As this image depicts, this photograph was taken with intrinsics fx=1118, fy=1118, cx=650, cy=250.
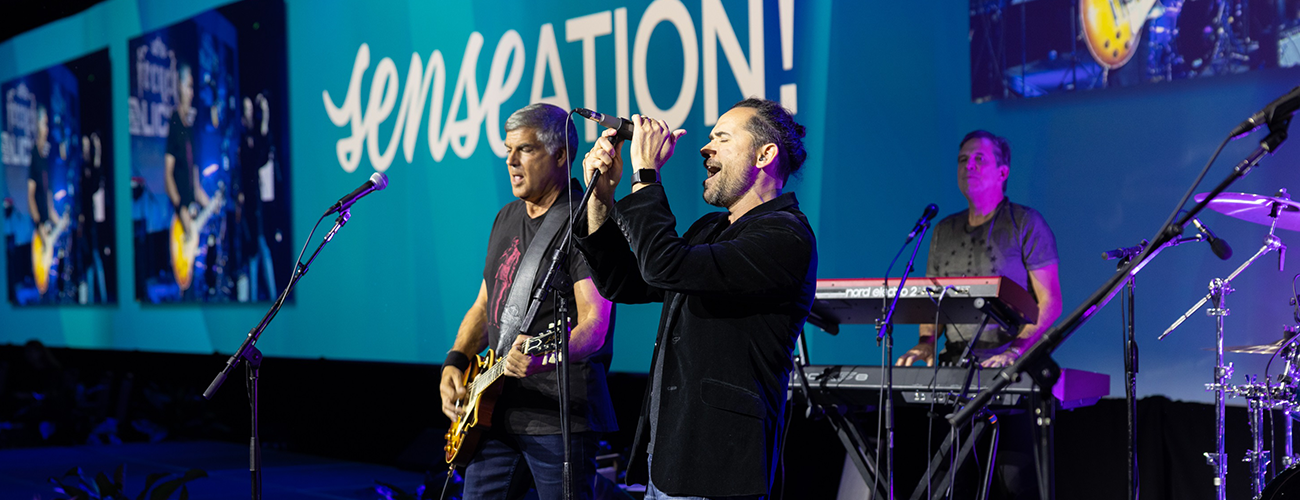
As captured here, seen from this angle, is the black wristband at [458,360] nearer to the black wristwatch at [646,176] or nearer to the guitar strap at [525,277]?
the guitar strap at [525,277]

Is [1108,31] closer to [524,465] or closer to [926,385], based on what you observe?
[926,385]

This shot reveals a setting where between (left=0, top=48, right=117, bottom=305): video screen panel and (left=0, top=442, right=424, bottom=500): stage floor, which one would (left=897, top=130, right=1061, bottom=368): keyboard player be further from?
(left=0, top=48, right=117, bottom=305): video screen panel

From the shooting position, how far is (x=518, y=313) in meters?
3.15

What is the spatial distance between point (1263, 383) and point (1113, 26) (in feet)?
4.45

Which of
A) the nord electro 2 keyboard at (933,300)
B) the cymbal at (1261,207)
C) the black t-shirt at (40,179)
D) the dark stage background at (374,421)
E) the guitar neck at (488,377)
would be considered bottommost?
the dark stage background at (374,421)

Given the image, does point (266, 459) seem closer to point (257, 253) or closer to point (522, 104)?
point (257, 253)

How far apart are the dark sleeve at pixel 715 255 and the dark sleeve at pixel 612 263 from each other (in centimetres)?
17

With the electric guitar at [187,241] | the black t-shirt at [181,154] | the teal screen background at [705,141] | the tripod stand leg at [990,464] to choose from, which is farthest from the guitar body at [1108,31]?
the black t-shirt at [181,154]

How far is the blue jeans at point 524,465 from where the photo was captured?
3.05m

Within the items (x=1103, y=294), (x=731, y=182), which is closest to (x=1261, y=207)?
(x=1103, y=294)

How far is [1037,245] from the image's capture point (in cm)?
390

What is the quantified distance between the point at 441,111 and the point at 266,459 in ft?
9.40

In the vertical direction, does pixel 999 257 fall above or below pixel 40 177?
below

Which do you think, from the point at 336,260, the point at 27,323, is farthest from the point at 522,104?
the point at 27,323
